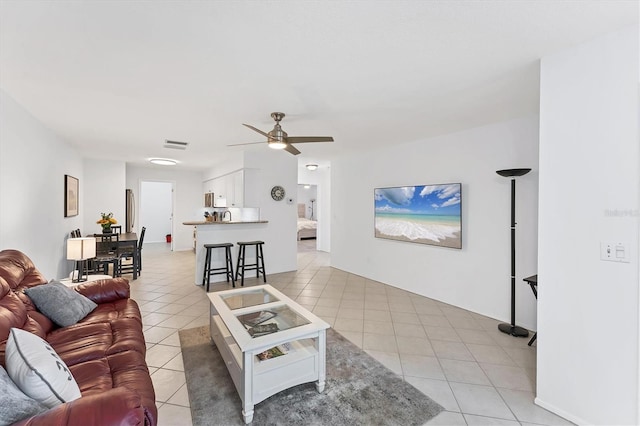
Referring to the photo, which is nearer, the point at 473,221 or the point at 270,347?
the point at 270,347

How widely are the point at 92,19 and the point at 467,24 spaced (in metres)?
2.14

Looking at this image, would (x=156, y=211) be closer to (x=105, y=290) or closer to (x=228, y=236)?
(x=228, y=236)

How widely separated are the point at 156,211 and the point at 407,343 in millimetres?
10120

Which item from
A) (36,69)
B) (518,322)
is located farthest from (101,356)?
(518,322)

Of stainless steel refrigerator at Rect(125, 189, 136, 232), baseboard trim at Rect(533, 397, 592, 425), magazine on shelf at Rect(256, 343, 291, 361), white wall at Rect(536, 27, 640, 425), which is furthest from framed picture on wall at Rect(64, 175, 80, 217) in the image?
baseboard trim at Rect(533, 397, 592, 425)

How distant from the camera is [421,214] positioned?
14.2ft

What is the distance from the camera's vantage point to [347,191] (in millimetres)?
5910

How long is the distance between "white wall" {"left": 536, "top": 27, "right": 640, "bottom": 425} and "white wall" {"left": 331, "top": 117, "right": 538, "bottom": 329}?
4.77 feet

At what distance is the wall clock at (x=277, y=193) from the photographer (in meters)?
5.68

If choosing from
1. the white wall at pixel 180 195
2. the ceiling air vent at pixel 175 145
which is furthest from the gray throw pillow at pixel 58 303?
the white wall at pixel 180 195

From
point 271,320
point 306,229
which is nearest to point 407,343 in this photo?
point 271,320

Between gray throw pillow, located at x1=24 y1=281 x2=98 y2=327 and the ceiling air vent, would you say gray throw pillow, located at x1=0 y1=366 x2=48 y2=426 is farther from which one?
the ceiling air vent

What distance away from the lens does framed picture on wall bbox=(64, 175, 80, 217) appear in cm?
463

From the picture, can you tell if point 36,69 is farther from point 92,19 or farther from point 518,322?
point 518,322
